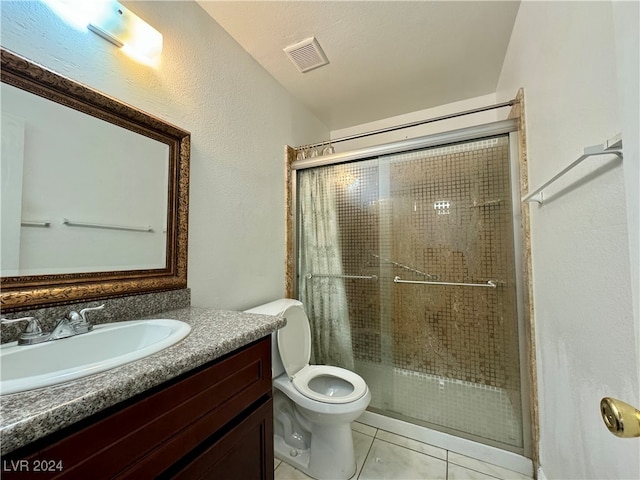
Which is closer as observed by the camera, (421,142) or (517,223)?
(517,223)

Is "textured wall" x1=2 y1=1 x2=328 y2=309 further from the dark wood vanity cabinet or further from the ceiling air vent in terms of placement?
the dark wood vanity cabinet

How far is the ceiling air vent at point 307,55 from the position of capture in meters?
1.61

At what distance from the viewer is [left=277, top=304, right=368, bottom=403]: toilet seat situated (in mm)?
1476

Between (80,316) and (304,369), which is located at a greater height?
(80,316)

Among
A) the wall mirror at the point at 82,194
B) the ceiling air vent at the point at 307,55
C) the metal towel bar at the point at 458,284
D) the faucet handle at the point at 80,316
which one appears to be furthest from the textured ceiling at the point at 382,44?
the faucet handle at the point at 80,316

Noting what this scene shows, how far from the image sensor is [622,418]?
0.37 meters

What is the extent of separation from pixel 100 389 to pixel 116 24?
128 cm

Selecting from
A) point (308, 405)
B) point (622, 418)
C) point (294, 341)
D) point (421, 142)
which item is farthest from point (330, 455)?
point (421, 142)

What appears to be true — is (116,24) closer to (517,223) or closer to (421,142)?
(421,142)

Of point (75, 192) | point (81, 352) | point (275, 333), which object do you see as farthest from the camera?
point (275, 333)

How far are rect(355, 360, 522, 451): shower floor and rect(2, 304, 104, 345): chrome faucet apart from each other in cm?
163

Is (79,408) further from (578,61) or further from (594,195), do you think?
(578,61)

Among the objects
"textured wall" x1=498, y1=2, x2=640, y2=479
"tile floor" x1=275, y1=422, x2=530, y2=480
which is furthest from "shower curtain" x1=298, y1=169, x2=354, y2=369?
"textured wall" x1=498, y1=2, x2=640, y2=479

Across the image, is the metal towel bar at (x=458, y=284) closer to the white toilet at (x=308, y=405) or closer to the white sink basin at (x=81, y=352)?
the white toilet at (x=308, y=405)
